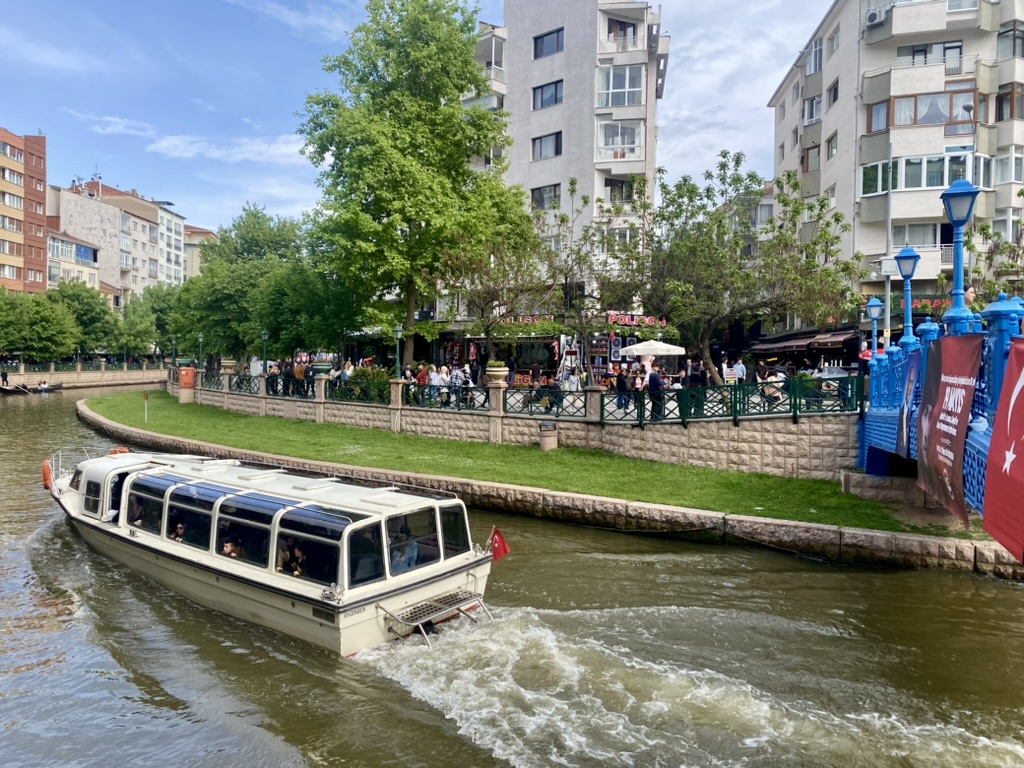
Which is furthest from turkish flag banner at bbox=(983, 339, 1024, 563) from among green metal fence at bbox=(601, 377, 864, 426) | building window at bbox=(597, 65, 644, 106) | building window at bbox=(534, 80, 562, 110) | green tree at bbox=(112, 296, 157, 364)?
green tree at bbox=(112, 296, 157, 364)

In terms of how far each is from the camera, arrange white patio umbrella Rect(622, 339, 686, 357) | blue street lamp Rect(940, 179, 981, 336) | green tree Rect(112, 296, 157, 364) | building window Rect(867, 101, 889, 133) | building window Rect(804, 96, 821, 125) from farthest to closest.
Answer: green tree Rect(112, 296, 157, 364) → building window Rect(804, 96, 821, 125) → building window Rect(867, 101, 889, 133) → white patio umbrella Rect(622, 339, 686, 357) → blue street lamp Rect(940, 179, 981, 336)

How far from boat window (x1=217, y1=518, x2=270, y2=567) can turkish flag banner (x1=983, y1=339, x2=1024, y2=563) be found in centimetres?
876

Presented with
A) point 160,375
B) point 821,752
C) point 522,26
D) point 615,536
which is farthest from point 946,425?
point 160,375

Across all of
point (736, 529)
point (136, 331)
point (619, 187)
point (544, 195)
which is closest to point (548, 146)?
point (544, 195)

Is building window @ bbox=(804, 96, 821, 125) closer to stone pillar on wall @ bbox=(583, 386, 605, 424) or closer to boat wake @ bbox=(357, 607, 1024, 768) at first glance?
stone pillar on wall @ bbox=(583, 386, 605, 424)

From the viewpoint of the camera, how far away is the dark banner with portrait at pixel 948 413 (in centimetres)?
779

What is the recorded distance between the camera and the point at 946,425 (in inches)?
338

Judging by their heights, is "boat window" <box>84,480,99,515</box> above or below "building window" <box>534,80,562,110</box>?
below

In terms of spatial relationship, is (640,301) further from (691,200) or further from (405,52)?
(405,52)

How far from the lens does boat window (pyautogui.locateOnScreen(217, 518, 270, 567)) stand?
10.3 metres

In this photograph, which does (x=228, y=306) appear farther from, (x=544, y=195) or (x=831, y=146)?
(x=831, y=146)

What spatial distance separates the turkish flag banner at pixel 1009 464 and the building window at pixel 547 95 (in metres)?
36.1

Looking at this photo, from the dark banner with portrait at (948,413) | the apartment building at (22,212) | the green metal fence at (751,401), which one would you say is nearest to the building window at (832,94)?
the green metal fence at (751,401)

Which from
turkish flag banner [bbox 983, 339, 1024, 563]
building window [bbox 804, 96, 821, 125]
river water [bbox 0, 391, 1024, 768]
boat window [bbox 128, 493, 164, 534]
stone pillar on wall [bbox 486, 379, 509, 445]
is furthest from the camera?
building window [bbox 804, 96, 821, 125]
